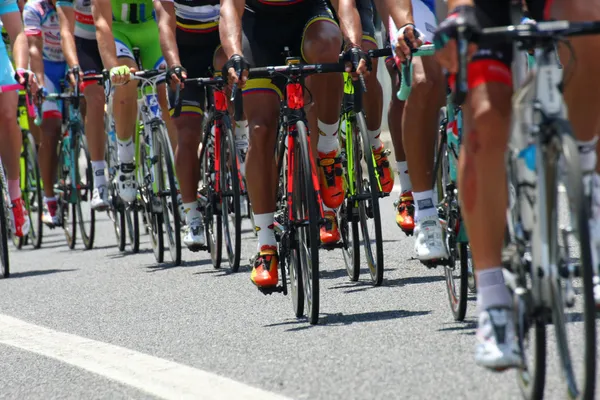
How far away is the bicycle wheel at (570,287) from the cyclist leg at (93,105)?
754 centimetres

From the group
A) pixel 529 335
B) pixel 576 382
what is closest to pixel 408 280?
pixel 529 335

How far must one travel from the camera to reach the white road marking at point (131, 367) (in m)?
4.60

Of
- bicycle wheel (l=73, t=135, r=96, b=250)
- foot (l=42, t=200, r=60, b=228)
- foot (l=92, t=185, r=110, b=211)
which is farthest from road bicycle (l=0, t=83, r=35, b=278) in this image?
foot (l=42, t=200, r=60, b=228)

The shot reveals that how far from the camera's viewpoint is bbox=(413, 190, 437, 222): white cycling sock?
6102 mm

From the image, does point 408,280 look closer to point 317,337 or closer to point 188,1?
point 317,337

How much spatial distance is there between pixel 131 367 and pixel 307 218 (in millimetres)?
1114

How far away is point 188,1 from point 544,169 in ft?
18.0

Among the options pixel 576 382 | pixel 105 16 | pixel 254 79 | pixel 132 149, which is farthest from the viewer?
pixel 132 149

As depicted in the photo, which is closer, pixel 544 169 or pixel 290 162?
pixel 544 169

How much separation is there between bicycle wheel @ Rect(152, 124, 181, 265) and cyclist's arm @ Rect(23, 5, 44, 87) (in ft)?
8.10

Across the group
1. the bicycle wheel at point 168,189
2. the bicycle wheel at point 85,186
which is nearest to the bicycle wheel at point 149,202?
the bicycle wheel at point 168,189

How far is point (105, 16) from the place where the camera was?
9.52 m

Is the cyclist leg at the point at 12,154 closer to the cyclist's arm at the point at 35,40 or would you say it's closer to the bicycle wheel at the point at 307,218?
the cyclist's arm at the point at 35,40

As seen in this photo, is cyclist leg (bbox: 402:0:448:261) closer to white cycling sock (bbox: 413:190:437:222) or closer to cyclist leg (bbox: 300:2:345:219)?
white cycling sock (bbox: 413:190:437:222)
